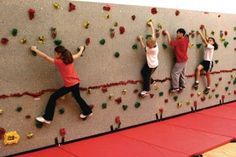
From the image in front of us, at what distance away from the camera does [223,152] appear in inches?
143

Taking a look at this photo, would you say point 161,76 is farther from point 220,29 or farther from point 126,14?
point 220,29

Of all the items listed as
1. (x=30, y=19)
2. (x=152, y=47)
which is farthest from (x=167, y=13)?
(x=30, y=19)

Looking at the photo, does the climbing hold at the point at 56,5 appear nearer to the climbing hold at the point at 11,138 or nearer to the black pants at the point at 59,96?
the black pants at the point at 59,96

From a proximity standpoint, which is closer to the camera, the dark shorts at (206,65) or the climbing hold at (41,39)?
the climbing hold at (41,39)

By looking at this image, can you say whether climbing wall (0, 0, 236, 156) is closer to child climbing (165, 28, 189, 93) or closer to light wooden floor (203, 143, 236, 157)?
child climbing (165, 28, 189, 93)

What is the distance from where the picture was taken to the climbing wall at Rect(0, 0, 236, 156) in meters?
3.52

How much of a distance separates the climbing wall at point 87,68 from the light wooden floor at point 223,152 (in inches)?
57.8

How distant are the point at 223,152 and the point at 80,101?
190cm

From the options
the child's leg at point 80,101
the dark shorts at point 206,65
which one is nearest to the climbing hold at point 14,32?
the child's leg at point 80,101

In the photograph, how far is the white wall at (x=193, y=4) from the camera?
494 centimetres

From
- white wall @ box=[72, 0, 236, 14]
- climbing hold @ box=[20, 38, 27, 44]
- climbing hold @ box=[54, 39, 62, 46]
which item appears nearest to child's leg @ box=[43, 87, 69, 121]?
climbing hold @ box=[54, 39, 62, 46]

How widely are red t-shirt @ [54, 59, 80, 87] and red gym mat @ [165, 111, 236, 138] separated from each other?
6.55 feet

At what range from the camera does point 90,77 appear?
4223 mm

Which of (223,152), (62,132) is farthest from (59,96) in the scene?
(223,152)
